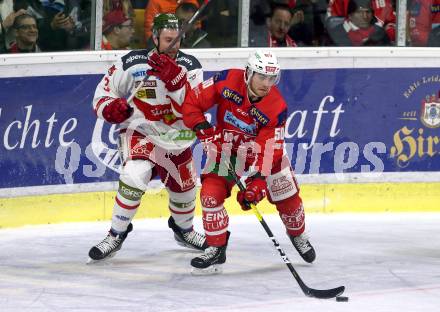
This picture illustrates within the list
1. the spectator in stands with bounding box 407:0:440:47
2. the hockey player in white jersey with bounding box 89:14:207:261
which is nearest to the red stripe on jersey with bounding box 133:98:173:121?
the hockey player in white jersey with bounding box 89:14:207:261

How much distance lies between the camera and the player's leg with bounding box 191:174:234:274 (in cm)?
714

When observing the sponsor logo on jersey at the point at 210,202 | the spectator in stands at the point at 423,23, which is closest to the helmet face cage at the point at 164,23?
the sponsor logo on jersey at the point at 210,202

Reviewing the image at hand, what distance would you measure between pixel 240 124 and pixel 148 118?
622 millimetres

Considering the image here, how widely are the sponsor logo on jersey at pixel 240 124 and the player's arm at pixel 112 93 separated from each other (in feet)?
1.77

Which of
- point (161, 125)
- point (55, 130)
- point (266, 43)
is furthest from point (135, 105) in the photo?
point (266, 43)

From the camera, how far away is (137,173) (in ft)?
24.1

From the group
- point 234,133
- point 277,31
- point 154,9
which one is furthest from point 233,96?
point 277,31

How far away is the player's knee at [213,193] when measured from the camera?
23.4 ft

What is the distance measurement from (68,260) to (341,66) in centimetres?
272

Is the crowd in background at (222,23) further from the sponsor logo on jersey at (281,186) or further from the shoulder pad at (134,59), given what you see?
the sponsor logo on jersey at (281,186)

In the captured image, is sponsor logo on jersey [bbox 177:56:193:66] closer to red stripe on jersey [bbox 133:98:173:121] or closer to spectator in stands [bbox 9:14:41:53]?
red stripe on jersey [bbox 133:98:173:121]

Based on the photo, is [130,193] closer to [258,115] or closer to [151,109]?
[151,109]

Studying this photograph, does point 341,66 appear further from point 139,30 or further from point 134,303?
point 134,303

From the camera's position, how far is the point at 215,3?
891 cm
